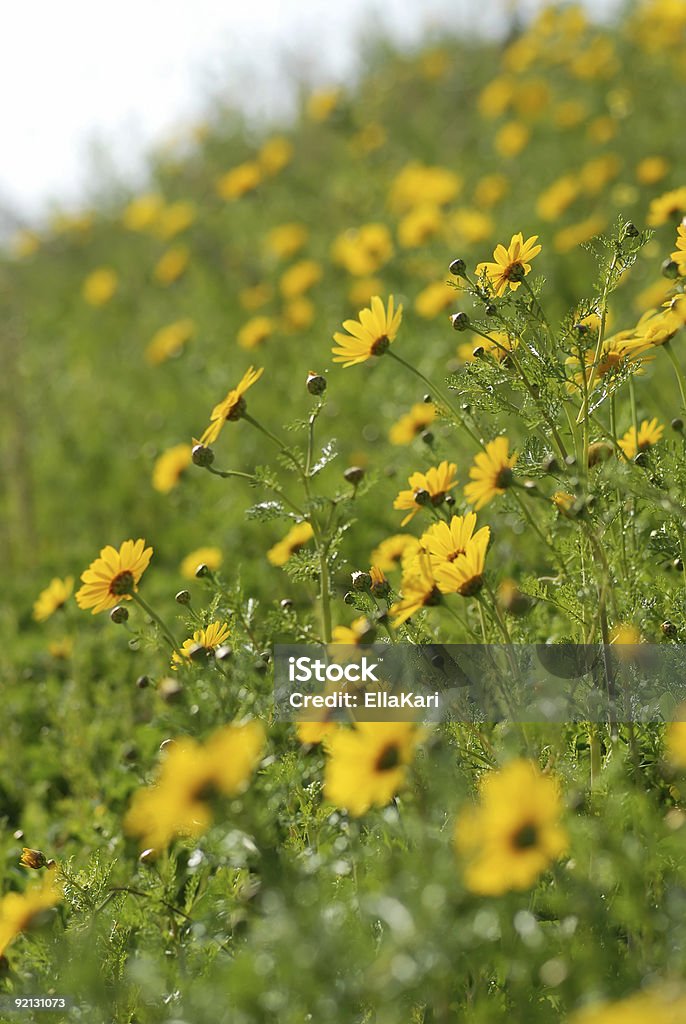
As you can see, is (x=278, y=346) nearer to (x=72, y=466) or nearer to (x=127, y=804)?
(x=72, y=466)

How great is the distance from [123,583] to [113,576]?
2 centimetres

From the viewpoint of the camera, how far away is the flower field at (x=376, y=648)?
1190 mm

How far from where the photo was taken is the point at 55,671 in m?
3.48

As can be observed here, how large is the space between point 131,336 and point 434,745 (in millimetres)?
5796

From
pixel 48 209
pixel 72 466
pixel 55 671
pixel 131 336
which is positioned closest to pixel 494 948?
pixel 55 671

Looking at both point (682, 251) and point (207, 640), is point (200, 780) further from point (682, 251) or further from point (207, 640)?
point (682, 251)

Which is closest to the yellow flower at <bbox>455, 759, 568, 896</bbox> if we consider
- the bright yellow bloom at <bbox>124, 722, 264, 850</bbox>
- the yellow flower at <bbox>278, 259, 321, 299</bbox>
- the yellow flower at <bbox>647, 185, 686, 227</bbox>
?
the bright yellow bloom at <bbox>124, 722, 264, 850</bbox>

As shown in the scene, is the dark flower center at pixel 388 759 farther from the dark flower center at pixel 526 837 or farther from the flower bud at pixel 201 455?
the flower bud at pixel 201 455

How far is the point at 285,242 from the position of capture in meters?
5.50

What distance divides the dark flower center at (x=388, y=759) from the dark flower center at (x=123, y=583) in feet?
2.63

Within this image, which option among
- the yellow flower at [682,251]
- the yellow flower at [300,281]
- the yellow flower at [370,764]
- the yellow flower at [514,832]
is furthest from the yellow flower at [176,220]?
the yellow flower at [514,832]

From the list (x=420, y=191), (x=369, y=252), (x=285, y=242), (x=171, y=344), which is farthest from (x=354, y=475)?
(x=285, y=242)

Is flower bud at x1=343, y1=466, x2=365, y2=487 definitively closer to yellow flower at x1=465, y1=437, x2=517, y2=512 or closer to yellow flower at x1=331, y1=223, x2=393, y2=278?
yellow flower at x1=465, y1=437, x2=517, y2=512

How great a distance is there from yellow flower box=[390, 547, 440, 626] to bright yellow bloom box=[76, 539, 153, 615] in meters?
0.50
